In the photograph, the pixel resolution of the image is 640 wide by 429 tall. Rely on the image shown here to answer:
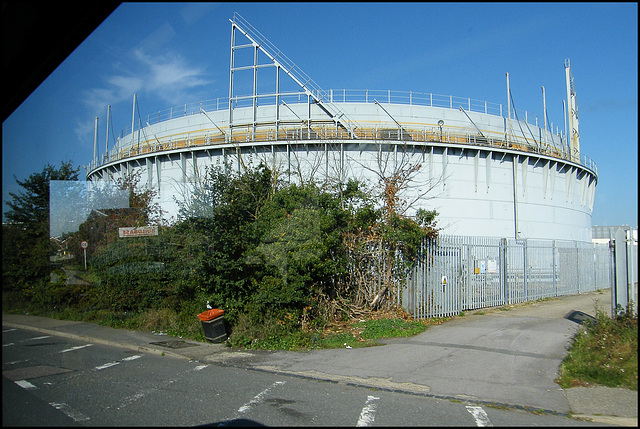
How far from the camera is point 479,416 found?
6016 millimetres

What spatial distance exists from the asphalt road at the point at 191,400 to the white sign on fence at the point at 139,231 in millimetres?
6540

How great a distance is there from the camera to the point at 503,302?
16656 mm

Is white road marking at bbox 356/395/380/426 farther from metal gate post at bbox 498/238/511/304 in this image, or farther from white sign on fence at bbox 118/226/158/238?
metal gate post at bbox 498/238/511/304

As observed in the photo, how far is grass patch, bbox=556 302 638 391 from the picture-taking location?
7.01 meters

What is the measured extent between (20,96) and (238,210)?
8953 millimetres

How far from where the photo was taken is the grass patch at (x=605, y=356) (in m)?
7.01

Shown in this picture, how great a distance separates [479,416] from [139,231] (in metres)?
12.2

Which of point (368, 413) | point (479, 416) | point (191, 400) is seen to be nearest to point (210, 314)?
point (191, 400)

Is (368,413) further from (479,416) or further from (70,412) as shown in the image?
(70,412)

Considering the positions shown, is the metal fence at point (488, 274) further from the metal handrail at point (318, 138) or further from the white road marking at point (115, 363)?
the metal handrail at point (318, 138)

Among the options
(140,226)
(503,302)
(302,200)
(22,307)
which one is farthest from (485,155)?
(22,307)

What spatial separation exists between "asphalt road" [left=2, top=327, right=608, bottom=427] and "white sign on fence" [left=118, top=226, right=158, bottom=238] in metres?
6.54

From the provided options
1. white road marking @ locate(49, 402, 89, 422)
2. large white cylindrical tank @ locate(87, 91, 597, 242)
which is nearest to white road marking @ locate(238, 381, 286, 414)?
white road marking @ locate(49, 402, 89, 422)

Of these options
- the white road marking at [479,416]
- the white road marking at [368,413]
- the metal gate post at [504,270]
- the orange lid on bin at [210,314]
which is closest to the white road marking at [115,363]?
the orange lid on bin at [210,314]
